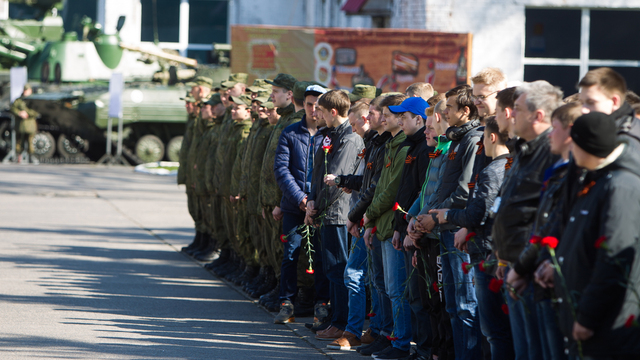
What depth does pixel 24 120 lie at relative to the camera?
25.4 m

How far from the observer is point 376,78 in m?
15.4

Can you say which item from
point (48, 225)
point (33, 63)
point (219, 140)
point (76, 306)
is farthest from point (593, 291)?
point (33, 63)

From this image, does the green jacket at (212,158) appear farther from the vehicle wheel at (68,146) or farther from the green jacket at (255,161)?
the vehicle wheel at (68,146)

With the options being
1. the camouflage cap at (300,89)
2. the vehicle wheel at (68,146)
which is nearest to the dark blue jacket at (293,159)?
the camouflage cap at (300,89)

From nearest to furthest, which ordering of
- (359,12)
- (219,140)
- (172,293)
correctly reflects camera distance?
1. (172,293)
2. (219,140)
3. (359,12)

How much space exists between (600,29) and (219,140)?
337 inches

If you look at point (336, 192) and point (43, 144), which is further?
point (43, 144)

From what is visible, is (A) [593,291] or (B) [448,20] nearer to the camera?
(A) [593,291]

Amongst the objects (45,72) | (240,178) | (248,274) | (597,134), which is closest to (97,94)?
(45,72)

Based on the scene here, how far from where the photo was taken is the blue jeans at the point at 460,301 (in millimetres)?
5379

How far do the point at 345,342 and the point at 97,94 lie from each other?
21.0 meters

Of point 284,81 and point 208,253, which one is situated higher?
point 284,81

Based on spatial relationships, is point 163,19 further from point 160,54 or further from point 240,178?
point 240,178

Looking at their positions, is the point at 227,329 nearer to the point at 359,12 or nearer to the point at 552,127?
the point at 552,127
